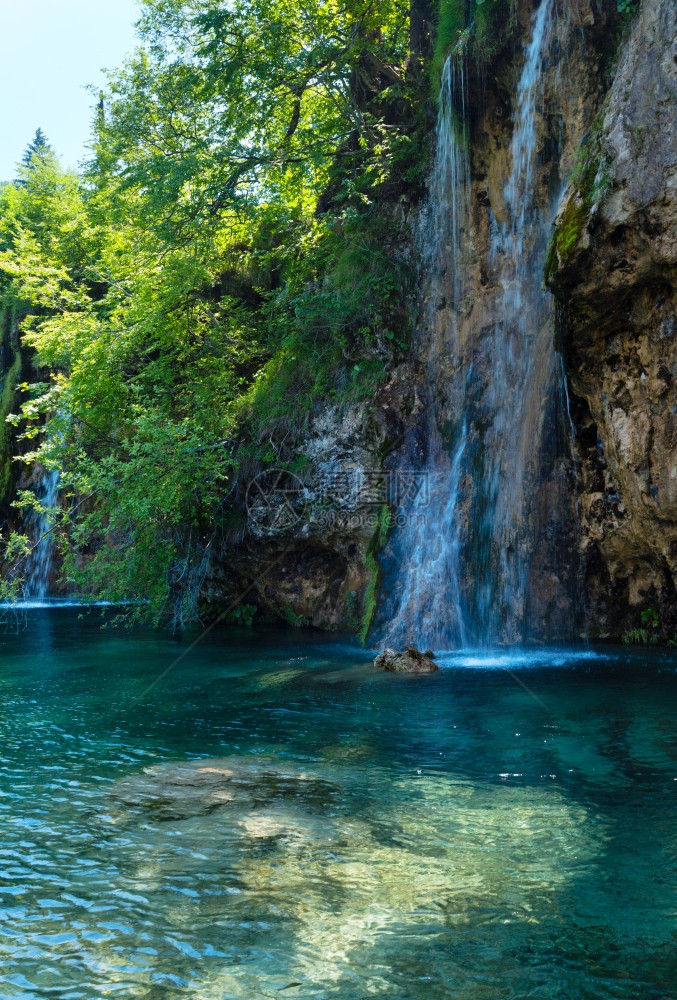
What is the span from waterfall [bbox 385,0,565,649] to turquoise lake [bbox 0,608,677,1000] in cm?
305

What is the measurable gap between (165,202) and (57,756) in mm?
10992

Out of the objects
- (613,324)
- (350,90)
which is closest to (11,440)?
(350,90)

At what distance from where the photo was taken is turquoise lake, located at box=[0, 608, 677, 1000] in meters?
3.57

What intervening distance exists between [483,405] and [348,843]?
30.8ft

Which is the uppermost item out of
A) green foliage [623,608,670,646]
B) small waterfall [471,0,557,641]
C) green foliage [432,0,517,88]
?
green foliage [432,0,517,88]

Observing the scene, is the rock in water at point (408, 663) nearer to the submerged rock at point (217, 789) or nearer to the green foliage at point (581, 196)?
the submerged rock at point (217, 789)

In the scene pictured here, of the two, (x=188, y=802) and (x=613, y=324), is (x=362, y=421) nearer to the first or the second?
(x=613, y=324)

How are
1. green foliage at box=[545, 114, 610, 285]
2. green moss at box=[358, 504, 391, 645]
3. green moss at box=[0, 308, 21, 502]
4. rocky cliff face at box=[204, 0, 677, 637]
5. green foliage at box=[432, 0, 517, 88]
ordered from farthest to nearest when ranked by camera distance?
green moss at box=[0, 308, 21, 502] < green moss at box=[358, 504, 391, 645] < green foliage at box=[432, 0, 517, 88] < green foliage at box=[545, 114, 610, 285] < rocky cliff face at box=[204, 0, 677, 637]

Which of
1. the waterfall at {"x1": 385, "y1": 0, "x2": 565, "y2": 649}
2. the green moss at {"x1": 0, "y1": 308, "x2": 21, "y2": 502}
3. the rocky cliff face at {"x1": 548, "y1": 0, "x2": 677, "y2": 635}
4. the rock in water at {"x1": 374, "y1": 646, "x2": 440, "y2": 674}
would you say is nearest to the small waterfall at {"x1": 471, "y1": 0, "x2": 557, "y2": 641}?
the waterfall at {"x1": 385, "y1": 0, "x2": 565, "y2": 649}

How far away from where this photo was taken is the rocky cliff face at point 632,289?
370 inches

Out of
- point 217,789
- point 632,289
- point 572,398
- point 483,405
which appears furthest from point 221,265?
point 217,789

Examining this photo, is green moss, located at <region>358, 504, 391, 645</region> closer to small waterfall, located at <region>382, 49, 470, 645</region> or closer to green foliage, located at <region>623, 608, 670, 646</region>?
small waterfall, located at <region>382, 49, 470, 645</region>

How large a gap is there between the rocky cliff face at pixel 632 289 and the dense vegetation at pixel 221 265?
5.10 metres

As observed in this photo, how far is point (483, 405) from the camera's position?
13.4m
